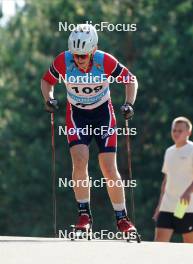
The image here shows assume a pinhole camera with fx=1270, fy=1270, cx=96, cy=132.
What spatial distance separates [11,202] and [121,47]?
6484mm

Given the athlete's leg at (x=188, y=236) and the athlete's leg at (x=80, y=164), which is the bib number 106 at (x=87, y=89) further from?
the athlete's leg at (x=188, y=236)

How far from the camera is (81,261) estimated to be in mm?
9445

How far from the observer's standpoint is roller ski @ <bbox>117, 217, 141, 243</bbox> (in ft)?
38.3

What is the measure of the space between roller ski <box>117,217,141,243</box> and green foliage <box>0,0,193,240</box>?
89.8 feet

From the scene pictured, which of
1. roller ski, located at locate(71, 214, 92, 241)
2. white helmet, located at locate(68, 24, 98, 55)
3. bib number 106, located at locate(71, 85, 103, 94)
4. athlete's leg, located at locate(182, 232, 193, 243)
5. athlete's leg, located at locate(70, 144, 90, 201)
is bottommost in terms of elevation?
athlete's leg, located at locate(182, 232, 193, 243)

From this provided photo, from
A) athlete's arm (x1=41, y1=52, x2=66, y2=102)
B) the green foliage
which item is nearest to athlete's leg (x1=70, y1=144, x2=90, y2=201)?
athlete's arm (x1=41, y1=52, x2=66, y2=102)

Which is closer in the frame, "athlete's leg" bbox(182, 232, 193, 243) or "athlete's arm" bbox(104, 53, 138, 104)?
"athlete's arm" bbox(104, 53, 138, 104)

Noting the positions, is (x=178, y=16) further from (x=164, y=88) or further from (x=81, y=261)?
(x=81, y=261)

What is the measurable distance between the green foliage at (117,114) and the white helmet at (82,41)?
2755 cm

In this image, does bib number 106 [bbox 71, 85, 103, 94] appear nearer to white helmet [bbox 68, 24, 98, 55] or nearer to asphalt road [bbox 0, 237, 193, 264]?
white helmet [bbox 68, 24, 98, 55]

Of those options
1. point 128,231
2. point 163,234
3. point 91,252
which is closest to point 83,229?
point 128,231

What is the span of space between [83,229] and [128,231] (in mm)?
423

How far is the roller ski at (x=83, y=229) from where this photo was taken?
1181 cm

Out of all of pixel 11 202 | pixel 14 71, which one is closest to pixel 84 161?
pixel 11 202
